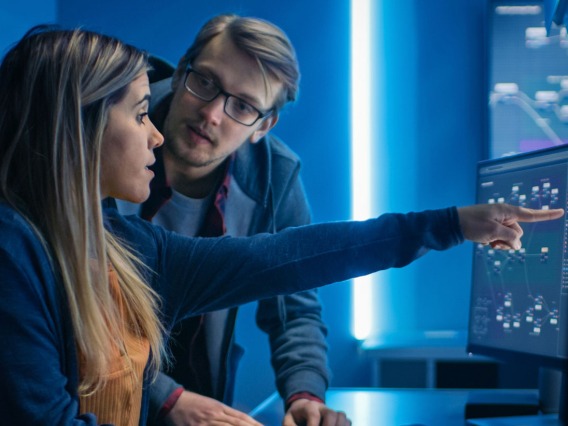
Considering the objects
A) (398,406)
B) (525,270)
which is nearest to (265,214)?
(398,406)

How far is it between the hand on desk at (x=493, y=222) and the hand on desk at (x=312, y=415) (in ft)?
1.44

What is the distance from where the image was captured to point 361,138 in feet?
9.51

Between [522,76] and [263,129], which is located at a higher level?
[522,76]

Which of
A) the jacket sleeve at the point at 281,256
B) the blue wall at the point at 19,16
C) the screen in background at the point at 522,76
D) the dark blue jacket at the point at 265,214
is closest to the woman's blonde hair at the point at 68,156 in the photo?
the jacket sleeve at the point at 281,256

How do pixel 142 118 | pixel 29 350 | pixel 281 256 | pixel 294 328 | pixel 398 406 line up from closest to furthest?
pixel 29 350, pixel 142 118, pixel 281 256, pixel 398 406, pixel 294 328

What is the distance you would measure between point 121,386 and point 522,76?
211cm

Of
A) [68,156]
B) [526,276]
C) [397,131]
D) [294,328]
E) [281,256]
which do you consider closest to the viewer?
[68,156]

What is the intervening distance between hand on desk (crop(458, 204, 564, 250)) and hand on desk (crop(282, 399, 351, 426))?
1.44 feet

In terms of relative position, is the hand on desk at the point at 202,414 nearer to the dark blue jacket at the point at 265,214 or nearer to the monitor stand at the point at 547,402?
the dark blue jacket at the point at 265,214

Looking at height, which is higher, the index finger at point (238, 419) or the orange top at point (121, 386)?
the orange top at point (121, 386)

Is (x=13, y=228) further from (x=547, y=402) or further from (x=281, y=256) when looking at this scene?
(x=547, y=402)

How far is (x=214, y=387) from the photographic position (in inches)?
78.6

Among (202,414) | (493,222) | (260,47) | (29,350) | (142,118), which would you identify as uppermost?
(260,47)

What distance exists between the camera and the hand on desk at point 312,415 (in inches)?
56.5
